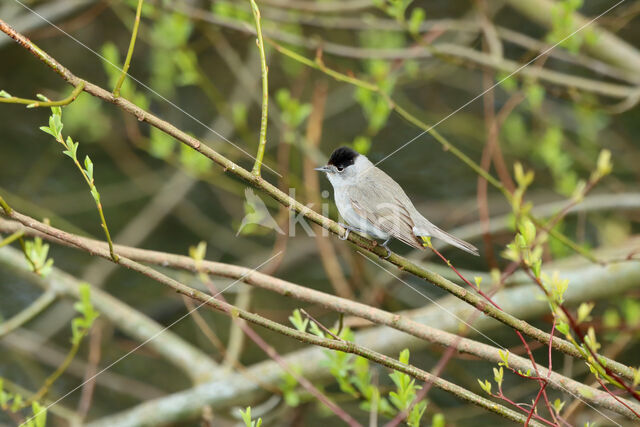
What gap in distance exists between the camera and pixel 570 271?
11.2 ft

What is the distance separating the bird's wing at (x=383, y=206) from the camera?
92.8 inches

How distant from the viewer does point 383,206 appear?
2.57m

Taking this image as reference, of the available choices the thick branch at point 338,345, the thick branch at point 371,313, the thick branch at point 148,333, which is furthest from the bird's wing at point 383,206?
the thick branch at point 148,333

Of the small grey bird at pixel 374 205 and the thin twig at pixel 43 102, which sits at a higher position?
the thin twig at pixel 43 102

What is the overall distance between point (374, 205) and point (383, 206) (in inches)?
1.4

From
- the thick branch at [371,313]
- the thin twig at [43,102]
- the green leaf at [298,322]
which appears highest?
the thin twig at [43,102]

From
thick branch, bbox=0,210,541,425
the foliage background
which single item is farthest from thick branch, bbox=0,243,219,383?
thick branch, bbox=0,210,541,425

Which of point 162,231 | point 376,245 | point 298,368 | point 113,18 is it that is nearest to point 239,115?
point 298,368

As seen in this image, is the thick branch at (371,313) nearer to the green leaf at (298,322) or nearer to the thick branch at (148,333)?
the green leaf at (298,322)

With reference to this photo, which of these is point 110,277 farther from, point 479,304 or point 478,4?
point 479,304

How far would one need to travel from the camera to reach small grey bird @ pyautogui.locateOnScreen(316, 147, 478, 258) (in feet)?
7.89

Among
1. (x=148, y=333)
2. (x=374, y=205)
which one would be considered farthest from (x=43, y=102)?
(x=148, y=333)

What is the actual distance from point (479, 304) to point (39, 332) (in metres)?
3.87

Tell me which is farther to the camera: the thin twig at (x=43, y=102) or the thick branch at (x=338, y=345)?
the thick branch at (x=338, y=345)
